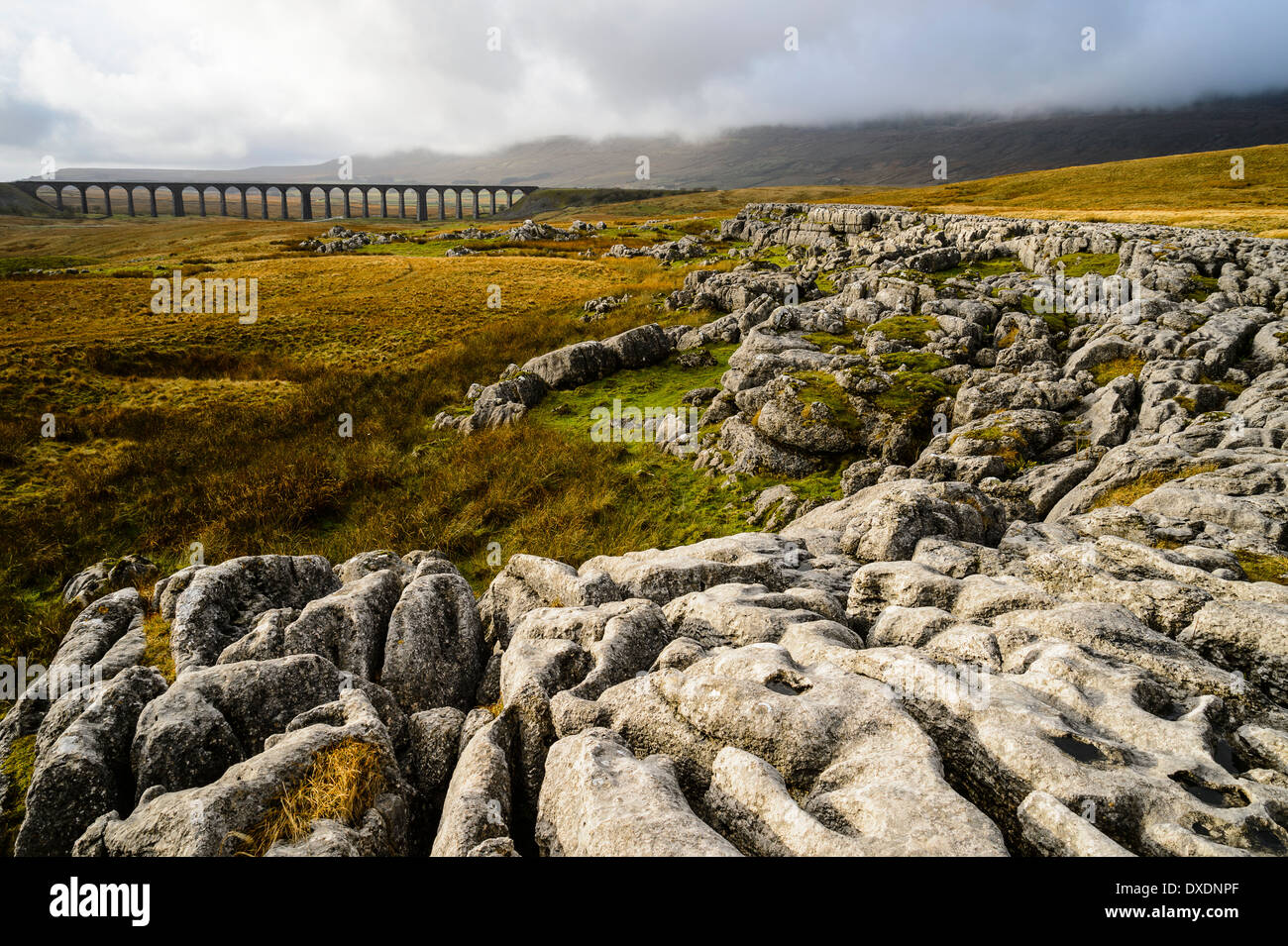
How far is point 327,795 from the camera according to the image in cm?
738

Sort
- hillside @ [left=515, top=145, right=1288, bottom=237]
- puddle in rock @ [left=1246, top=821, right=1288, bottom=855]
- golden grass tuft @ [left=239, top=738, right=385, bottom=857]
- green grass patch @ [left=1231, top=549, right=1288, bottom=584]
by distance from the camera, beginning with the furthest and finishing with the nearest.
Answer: hillside @ [left=515, top=145, right=1288, bottom=237] < green grass patch @ [left=1231, top=549, right=1288, bottom=584] < golden grass tuft @ [left=239, top=738, right=385, bottom=857] < puddle in rock @ [left=1246, top=821, right=1288, bottom=855]

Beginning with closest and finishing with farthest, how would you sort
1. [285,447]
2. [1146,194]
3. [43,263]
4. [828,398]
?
[828,398] < [285,447] < [43,263] < [1146,194]

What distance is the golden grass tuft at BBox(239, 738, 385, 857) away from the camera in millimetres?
6961

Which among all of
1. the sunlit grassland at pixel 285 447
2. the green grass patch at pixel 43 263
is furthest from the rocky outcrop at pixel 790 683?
the green grass patch at pixel 43 263

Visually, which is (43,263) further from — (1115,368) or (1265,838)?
(1265,838)

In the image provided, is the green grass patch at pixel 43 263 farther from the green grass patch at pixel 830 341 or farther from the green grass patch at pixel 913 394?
the green grass patch at pixel 913 394

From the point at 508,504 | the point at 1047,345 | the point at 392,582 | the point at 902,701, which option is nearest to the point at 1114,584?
the point at 902,701

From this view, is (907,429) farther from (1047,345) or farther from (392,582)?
(392,582)

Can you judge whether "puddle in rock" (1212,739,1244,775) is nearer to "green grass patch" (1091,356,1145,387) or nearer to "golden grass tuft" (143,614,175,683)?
"golden grass tuft" (143,614,175,683)

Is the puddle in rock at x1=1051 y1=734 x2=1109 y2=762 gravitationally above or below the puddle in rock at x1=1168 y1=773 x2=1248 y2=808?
above

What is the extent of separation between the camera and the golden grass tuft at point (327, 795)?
22.8 feet

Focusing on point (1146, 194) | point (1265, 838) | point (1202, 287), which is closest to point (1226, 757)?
point (1265, 838)

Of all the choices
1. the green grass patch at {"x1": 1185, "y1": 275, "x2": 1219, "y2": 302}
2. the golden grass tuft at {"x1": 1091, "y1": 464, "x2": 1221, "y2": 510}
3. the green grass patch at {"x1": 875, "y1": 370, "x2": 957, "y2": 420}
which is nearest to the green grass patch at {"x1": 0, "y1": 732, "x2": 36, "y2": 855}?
the golden grass tuft at {"x1": 1091, "y1": 464, "x2": 1221, "y2": 510}

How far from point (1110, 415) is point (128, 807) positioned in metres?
24.3
